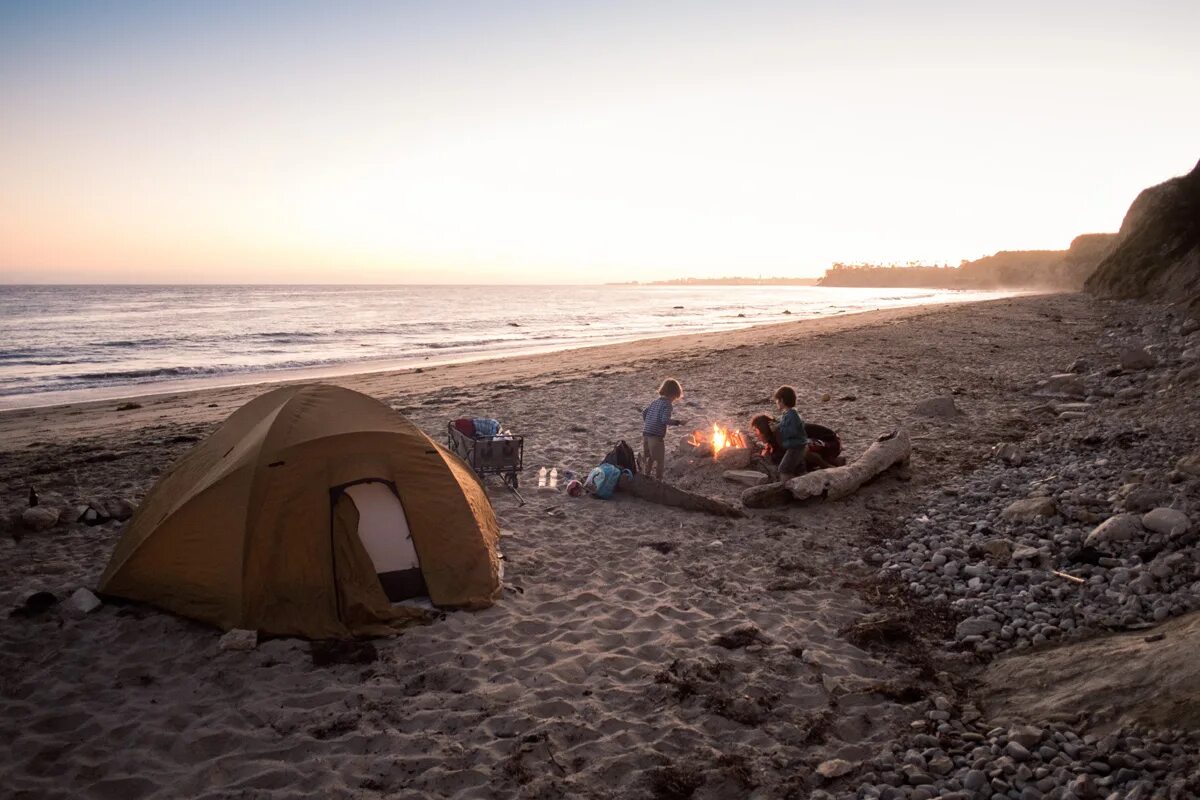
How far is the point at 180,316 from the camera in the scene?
5734cm

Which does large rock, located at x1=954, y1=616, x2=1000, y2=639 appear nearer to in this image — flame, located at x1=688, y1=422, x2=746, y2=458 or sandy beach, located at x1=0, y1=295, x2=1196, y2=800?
sandy beach, located at x1=0, y1=295, x2=1196, y2=800

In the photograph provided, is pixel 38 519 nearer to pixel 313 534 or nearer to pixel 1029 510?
pixel 313 534

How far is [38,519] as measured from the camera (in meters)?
8.83

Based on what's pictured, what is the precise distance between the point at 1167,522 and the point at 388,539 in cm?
773

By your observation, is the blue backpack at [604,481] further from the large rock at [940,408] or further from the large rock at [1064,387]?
the large rock at [1064,387]

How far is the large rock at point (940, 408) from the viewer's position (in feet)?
46.5

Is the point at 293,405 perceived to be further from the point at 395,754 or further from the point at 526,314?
the point at 526,314

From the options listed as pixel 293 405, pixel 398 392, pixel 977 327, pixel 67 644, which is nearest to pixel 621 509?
pixel 293 405

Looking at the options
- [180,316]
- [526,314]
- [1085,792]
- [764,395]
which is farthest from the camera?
[526,314]

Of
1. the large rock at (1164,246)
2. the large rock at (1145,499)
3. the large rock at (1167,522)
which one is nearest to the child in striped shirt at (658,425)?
the large rock at (1145,499)

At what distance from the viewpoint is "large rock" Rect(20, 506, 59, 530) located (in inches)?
347

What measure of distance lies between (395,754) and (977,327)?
31.3 metres

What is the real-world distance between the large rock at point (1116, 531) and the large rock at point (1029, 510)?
0.91 metres

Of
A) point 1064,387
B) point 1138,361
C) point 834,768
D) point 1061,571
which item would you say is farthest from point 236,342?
point 834,768
